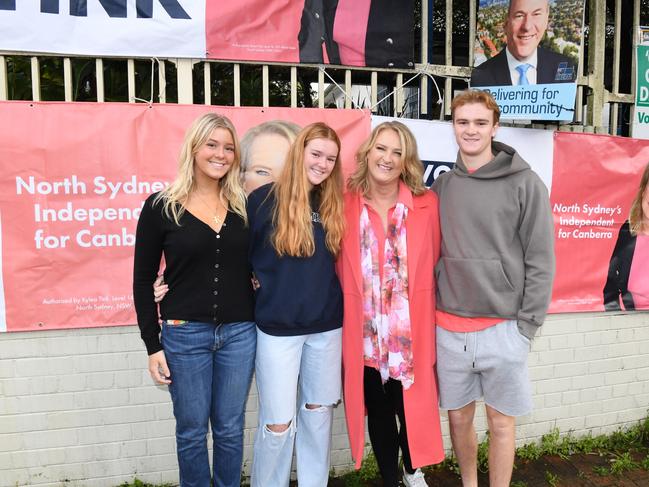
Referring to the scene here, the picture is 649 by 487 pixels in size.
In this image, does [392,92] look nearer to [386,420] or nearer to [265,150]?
[265,150]

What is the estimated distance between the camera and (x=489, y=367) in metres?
2.63

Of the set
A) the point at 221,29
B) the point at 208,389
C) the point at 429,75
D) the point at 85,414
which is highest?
the point at 221,29

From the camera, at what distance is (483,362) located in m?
2.63

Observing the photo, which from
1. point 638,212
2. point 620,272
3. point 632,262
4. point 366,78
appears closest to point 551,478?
point 620,272

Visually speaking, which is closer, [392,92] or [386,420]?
[386,420]

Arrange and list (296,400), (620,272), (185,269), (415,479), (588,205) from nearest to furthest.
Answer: (185,269) → (296,400) → (415,479) → (588,205) → (620,272)

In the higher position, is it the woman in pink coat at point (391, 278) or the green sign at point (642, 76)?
the green sign at point (642, 76)

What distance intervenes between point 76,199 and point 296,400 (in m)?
1.62

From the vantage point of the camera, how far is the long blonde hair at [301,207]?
2.46 metres

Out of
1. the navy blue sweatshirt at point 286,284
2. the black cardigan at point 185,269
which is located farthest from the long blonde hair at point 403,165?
the black cardigan at point 185,269

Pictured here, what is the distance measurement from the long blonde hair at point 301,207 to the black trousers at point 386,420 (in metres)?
0.75

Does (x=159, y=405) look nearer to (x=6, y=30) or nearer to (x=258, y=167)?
(x=258, y=167)

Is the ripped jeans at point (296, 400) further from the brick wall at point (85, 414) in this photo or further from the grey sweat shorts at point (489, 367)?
the brick wall at point (85, 414)

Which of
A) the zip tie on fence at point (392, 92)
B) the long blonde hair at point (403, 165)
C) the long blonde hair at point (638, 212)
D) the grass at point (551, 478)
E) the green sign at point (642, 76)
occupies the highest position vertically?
the green sign at point (642, 76)
